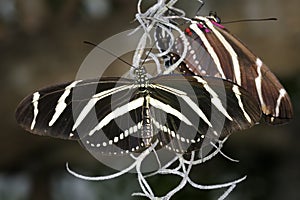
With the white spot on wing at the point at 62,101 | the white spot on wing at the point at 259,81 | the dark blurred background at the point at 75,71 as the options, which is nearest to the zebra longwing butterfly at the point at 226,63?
the white spot on wing at the point at 259,81

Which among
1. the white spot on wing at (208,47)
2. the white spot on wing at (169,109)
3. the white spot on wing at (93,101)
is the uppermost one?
the white spot on wing at (208,47)

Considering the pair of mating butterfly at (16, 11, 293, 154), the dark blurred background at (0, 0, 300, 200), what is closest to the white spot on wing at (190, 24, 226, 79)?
the pair of mating butterfly at (16, 11, 293, 154)

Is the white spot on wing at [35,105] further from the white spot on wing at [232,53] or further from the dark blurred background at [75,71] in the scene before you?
the dark blurred background at [75,71]

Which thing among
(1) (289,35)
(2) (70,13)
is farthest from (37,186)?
(1) (289,35)

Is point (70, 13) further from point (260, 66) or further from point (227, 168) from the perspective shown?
point (260, 66)

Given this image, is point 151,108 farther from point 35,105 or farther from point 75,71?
point 75,71

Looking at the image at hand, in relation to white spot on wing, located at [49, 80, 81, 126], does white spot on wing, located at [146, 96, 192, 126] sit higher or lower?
lower

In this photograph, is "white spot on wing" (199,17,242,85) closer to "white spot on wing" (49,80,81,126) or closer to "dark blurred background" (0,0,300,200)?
"white spot on wing" (49,80,81,126)

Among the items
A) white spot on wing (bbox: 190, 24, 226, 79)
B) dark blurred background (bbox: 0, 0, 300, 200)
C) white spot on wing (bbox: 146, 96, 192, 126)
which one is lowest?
dark blurred background (bbox: 0, 0, 300, 200)
